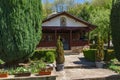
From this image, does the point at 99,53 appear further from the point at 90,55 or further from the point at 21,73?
the point at 21,73

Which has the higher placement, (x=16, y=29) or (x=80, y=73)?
(x=16, y=29)

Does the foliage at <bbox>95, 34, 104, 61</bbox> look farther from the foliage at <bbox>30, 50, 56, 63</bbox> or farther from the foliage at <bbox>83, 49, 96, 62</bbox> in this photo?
the foliage at <bbox>30, 50, 56, 63</bbox>

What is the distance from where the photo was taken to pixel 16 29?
15.5 meters

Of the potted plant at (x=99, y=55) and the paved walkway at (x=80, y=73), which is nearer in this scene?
the paved walkway at (x=80, y=73)

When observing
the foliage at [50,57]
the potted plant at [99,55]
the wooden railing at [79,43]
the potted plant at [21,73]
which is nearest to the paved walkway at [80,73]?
the potted plant at [99,55]

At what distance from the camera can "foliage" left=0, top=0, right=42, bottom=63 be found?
1542cm

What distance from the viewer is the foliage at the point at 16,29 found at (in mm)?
15422

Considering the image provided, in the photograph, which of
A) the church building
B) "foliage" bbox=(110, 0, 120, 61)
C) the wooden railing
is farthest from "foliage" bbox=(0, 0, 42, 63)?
the wooden railing

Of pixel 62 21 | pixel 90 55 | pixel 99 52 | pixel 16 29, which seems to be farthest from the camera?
pixel 62 21

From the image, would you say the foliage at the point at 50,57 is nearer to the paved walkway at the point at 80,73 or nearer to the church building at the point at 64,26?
the paved walkway at the point at 80,73

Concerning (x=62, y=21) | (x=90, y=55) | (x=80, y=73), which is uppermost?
(x=62, y=21)

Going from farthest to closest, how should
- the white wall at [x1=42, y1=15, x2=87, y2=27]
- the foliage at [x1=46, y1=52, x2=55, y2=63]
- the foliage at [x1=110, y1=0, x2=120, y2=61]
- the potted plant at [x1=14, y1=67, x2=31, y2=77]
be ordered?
1. the white wall at [x1=42, y1=15, x2=87, y2=27]
2. the foliage at [x1=46, y1=52, x2=55, y2=63]
3. the foliage at [x1=110, y1=0, x2=120, y2=61]
4. the potted plant at [x1=14, y1=67, x2=31, y2=77]

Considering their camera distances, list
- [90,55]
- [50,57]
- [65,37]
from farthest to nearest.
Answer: [65,37], [90,55], [50,57]

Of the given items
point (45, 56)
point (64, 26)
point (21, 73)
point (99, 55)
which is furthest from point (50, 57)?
point (64, 26)
